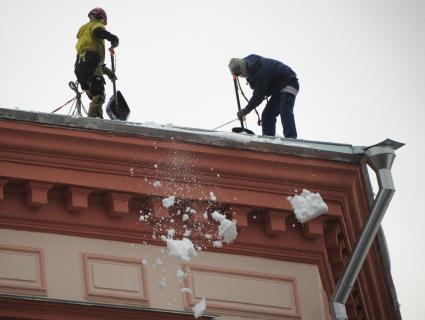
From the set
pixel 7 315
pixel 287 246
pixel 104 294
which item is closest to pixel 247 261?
pixel 287 246

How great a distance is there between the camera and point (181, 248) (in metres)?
15.7

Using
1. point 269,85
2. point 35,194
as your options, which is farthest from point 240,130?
point 35,194

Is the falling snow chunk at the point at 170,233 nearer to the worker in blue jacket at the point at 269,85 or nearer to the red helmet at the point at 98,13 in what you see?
the worker in blue jacket at the point at 269,85

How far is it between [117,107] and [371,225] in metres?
3.82

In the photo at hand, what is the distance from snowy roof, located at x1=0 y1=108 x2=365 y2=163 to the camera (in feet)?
50.4

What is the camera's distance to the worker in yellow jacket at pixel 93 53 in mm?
18438

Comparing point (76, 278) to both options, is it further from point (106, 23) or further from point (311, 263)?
point (106, 23)

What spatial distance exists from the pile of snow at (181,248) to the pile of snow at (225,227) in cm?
35

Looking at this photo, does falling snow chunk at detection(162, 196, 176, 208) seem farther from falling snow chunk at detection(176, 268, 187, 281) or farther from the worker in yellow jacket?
the worker in yellow jacket

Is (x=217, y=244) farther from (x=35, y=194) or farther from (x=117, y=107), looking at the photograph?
(x=117, y=107)

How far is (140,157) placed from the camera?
617 inches

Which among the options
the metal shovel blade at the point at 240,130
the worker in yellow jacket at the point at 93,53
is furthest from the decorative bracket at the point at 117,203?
the worker in yellow jacket at the point at 93,53

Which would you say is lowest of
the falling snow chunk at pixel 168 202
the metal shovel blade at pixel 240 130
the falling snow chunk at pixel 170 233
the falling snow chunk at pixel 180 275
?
the falling snow chunk at pixel 180 275

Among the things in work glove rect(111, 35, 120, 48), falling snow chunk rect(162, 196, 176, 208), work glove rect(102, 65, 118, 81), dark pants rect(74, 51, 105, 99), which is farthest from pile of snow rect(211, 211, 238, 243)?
work glove rect(102, 65, 118, 81)
